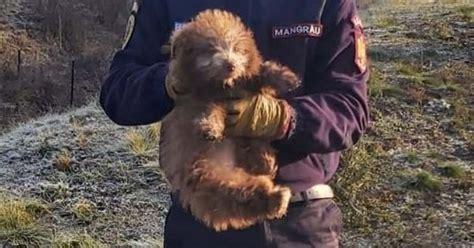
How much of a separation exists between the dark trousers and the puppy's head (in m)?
0.38

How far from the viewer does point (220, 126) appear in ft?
6.81

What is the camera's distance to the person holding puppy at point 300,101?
2150 mm

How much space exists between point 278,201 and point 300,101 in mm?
242

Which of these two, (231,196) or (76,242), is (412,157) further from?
(231,196)

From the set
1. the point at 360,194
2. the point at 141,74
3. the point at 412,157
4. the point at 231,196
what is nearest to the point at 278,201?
the point at 231,196

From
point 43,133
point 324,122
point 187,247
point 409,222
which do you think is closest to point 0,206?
point 43,133

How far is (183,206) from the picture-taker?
229cm

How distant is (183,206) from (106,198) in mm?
3304

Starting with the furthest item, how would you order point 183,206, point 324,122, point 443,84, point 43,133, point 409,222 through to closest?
point 443,84 < point 43,133 < point 409,222 < point 183,206 < point 324,122

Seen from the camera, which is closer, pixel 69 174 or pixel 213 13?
pixel 213 13

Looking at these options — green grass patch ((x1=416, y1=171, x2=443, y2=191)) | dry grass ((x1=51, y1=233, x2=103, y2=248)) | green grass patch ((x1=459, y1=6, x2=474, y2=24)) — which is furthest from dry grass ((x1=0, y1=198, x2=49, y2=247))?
green grass patch ((x1=459, y1=6, x2=474, y2=24))

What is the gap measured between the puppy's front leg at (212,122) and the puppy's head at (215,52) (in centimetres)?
6

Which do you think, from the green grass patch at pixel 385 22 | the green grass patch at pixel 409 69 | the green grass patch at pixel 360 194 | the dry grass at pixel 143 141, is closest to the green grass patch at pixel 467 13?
the green grass patch at pixel 385 22

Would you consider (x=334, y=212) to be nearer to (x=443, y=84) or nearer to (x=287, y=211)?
(x=287, y=211)
